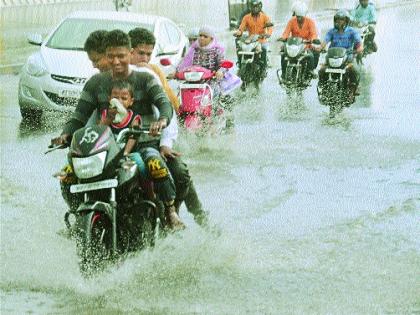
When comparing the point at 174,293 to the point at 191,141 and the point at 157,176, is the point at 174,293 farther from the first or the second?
the point at 191,141

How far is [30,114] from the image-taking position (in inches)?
579

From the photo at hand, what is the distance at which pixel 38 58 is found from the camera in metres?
15.0

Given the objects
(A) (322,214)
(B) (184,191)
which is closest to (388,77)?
(A) (322,214)

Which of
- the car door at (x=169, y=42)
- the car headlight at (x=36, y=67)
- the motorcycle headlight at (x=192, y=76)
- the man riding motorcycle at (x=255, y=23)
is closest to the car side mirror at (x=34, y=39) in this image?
the car headlight at (x=36, y=67)

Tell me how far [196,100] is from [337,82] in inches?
177

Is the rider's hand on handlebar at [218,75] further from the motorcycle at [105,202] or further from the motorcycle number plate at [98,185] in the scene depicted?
the motorcycle number plate at [98,185]

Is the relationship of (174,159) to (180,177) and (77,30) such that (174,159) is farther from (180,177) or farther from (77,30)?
(77,30)

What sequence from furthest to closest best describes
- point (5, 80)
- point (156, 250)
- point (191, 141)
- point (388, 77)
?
1. point (388, 77)
2. point (5, 80)
3. point (191, 141)
4. point (156, 250)

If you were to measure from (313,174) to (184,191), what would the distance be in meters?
4.01

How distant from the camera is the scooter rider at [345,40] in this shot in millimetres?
17250

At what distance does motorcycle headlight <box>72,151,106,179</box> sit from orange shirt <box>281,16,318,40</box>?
1295 cm

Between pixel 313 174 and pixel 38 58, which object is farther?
pixel 38 58

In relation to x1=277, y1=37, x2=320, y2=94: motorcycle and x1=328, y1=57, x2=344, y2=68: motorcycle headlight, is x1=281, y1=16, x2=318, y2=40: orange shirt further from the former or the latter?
x1=328, y1=57, x2=344, y2=68: motorcycle headlight

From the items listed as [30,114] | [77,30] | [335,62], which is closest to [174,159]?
[30,114]
